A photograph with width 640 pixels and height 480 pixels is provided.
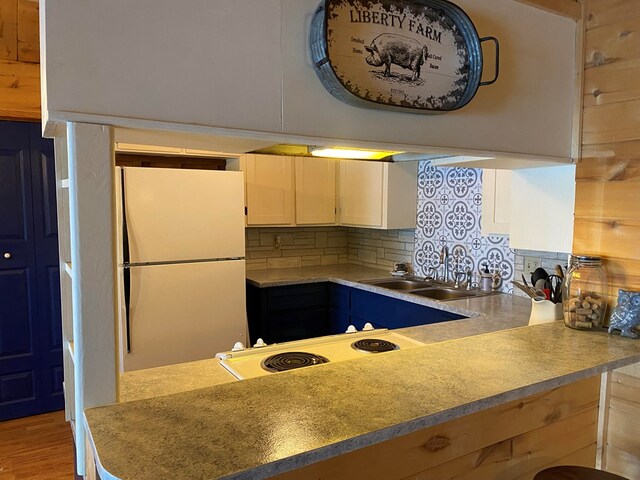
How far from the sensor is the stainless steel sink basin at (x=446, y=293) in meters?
3.13

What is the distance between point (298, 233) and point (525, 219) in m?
2.50

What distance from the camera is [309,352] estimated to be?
180 cm

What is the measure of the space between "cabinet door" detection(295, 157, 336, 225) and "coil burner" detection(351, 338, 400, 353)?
2102 mm

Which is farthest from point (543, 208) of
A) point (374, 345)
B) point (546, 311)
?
point (374, 345)

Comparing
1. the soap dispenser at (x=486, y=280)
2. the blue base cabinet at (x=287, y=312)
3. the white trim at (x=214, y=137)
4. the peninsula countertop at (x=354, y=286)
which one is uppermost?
the white trim at (x=214, y=137)

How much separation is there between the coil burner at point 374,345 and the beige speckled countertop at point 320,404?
33 centimetres

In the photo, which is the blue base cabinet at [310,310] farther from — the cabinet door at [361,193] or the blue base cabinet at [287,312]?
the cabinet door at [361,193]

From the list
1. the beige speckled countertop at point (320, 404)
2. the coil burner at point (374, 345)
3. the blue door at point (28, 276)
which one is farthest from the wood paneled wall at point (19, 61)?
the coil burner at point (374, 345)

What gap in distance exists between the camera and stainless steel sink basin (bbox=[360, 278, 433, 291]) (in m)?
3.54

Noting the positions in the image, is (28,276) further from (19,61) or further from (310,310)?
(310,310)

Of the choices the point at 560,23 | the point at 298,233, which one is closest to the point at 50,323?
the point at 298,233

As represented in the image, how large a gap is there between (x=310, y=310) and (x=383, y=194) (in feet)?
3.49

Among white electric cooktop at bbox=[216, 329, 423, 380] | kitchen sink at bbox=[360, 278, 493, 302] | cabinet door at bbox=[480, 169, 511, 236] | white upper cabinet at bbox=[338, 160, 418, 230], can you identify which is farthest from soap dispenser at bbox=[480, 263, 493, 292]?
white electric cooktop at bbox=[216, 329, 423, 380]

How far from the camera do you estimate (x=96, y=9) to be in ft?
3.12
